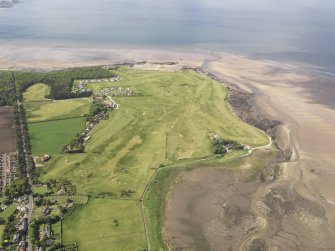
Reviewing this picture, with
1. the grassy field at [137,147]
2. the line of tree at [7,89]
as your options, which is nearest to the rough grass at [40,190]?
the grassy field at [137,147]

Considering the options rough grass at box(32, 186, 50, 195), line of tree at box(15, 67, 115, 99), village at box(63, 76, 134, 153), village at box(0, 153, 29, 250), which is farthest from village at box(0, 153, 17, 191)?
line of tree at box(15, 67, 115, 99)

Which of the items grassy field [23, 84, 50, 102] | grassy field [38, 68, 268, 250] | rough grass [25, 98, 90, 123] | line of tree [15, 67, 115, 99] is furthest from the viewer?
line of tree [15, 67, 115, 99]

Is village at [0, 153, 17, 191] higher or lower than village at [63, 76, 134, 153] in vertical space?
lower

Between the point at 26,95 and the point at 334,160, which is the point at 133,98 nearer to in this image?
the point at 26,95

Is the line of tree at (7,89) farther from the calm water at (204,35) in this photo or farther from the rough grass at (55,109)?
the calm water at (204,35)

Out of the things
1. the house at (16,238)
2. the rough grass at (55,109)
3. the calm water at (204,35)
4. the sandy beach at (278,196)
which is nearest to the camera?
the house at (16,238)

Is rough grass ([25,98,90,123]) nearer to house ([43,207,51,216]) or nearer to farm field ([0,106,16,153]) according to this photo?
farm field ([0,106,16,153])

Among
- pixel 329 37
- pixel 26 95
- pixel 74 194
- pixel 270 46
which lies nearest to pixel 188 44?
pixel 270 46
